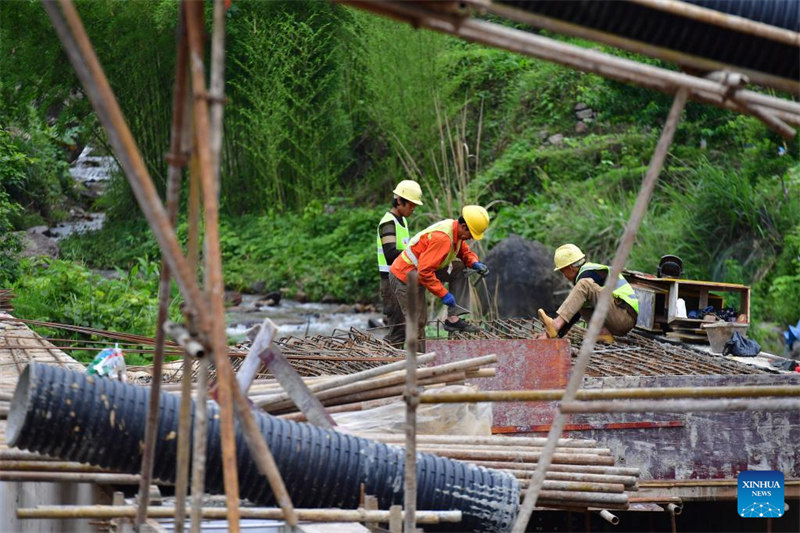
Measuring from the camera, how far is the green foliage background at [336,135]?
18.6 metres

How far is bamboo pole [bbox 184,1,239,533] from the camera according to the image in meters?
3.38

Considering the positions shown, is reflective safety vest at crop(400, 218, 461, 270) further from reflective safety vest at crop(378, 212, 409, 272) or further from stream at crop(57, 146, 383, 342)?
stream at crop(57, 146, 383, 342)

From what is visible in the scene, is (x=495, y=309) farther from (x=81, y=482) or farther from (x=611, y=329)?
(x=81, y=482)

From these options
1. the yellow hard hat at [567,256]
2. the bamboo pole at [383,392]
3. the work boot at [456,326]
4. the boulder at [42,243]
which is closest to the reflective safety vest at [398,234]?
the work boot at [456,326]

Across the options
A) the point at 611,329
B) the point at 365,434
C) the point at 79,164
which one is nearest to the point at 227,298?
the point at 79,164

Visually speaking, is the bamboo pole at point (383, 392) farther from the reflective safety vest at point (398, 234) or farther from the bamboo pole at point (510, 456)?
the reflective safety vest at point (398, 234)

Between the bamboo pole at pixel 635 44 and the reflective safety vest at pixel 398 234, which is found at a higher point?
the bamboo pole at pixel 635 44

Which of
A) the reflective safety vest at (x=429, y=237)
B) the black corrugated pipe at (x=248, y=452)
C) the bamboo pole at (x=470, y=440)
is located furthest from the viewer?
the reflective safety vest at (x=429, y=237)

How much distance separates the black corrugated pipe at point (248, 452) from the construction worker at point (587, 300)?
420 cm

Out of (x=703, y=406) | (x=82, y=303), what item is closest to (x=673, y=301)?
(x=703, y=406)

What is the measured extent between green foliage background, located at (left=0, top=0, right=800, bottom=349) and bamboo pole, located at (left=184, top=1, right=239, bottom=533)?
13.3 metres

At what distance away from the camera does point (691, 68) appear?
4.00 m

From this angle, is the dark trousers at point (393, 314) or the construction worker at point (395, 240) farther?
the dark trousers at point (393, 314)

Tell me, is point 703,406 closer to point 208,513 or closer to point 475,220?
point 208,513
